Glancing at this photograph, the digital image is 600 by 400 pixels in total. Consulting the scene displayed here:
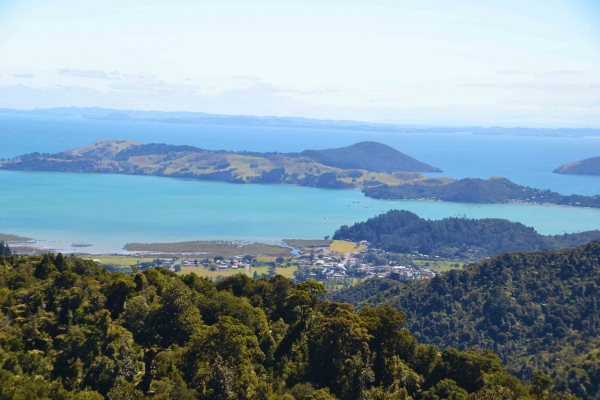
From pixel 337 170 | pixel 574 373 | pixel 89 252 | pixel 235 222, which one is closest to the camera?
pixel 574 373

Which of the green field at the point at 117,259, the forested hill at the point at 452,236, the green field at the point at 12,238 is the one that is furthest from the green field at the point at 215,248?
the forested hill at the point at 452,236

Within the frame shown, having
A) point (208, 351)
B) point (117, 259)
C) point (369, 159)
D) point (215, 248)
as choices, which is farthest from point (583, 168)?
point (208, 351)

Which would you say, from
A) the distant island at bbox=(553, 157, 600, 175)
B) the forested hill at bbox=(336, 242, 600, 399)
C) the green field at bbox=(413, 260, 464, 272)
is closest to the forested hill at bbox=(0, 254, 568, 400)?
the forested hill at bbox=(336, 242, 600, 399)

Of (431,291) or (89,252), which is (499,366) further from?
(89,252)

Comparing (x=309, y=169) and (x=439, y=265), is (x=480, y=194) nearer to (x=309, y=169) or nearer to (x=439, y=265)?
(x=309, y=169)

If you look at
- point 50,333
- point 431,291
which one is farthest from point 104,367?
point 431,291

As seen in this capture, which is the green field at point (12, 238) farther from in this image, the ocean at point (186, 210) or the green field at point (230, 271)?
the green field at point (230, 271)

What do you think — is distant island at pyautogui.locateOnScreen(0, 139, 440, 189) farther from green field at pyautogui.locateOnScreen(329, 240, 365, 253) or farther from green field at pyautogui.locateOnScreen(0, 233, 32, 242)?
green field at pyautogui.locateOnScreen(0, 233, 32, 242)
